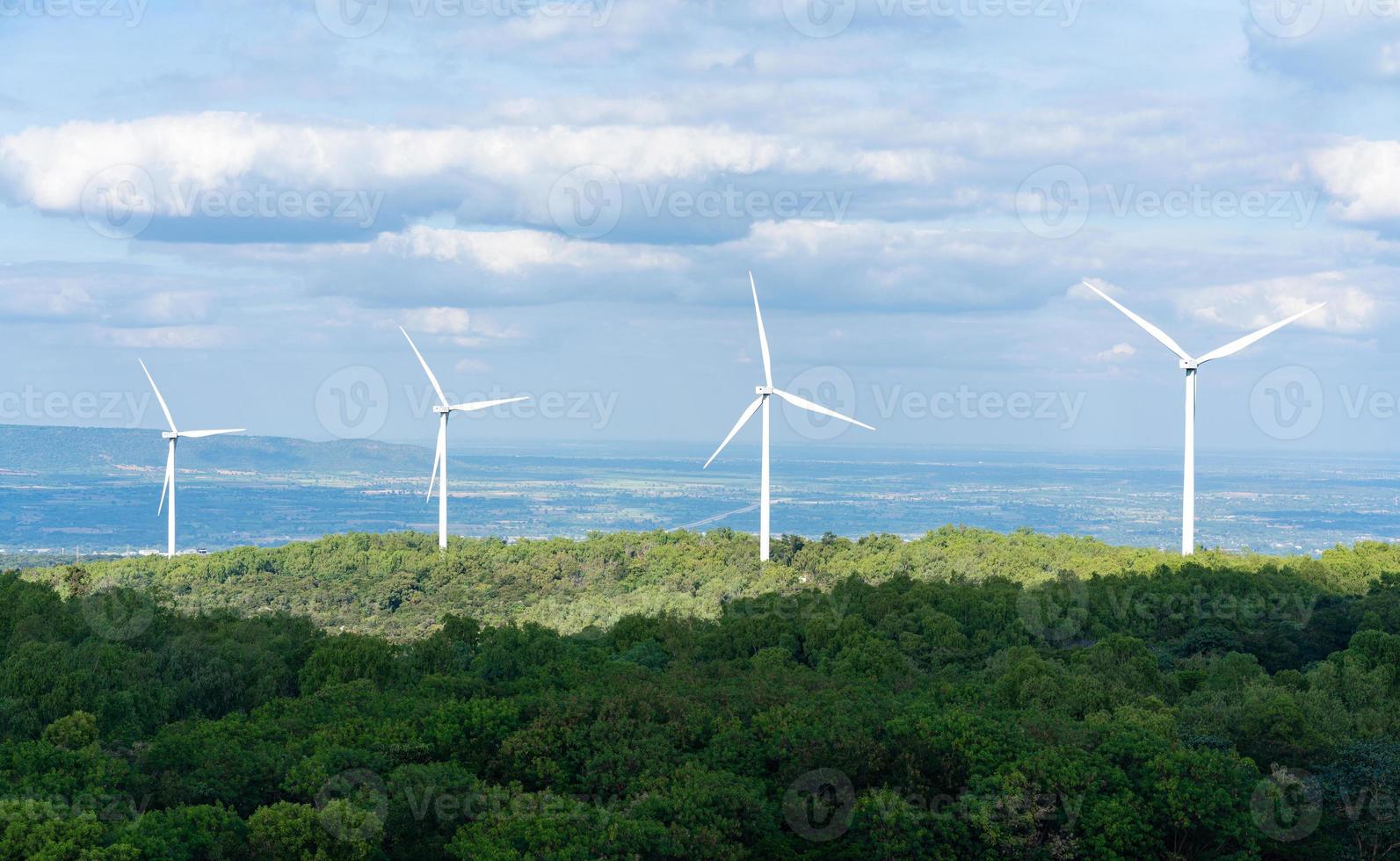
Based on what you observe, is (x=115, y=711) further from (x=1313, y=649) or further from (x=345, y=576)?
(x=345, y=576)

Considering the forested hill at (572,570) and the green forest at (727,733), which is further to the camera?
the forested hill at (572,570)

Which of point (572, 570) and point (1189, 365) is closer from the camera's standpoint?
point (1189, 365)

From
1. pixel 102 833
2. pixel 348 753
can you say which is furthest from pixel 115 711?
pixel 102 833

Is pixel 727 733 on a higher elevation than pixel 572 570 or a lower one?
higher

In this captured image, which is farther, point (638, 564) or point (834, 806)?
point (638, 564)

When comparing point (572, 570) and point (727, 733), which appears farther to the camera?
point (572, 570)
